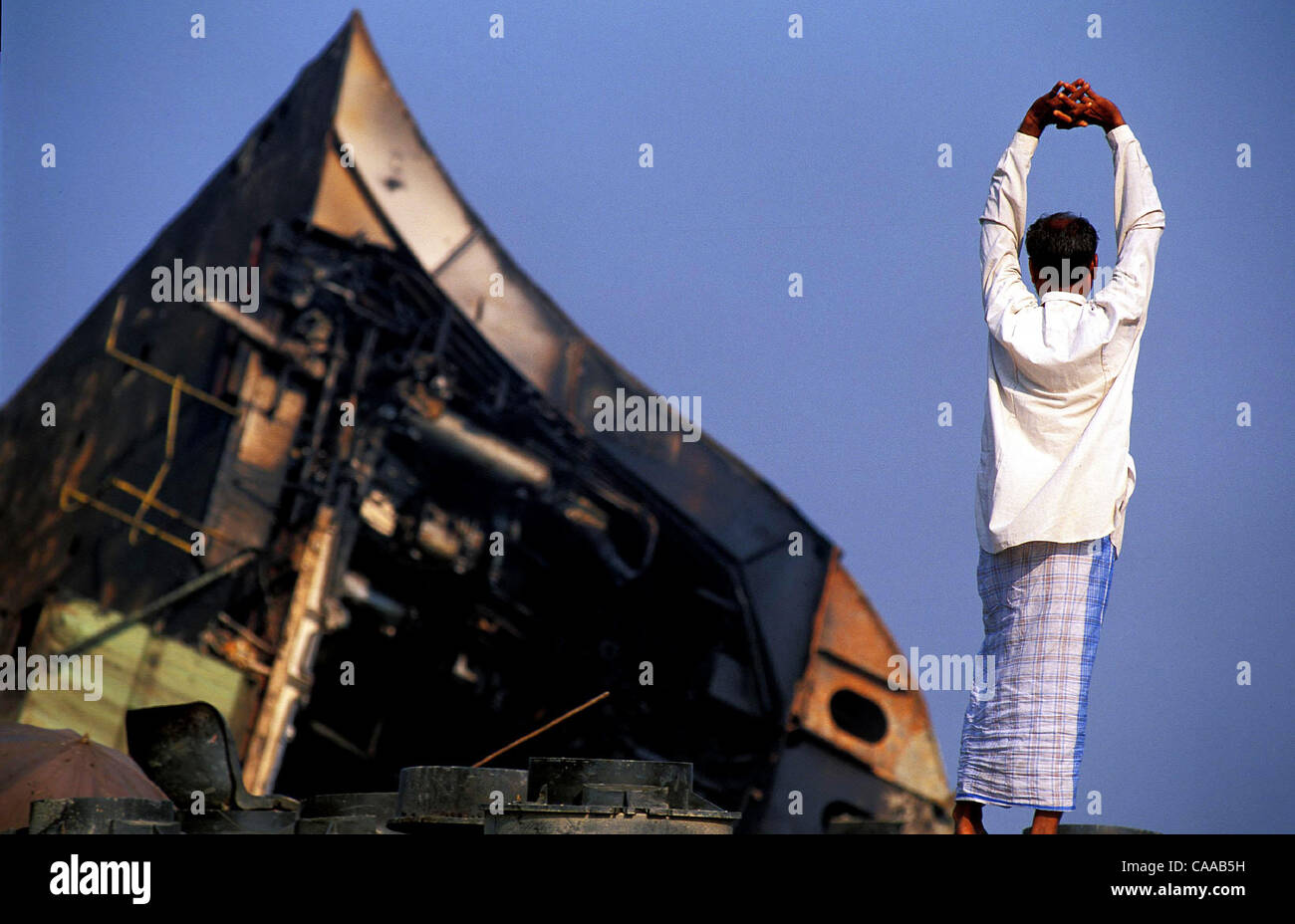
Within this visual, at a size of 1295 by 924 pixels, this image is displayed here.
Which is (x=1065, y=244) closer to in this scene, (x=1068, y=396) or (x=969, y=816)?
(x=1068, y=396)

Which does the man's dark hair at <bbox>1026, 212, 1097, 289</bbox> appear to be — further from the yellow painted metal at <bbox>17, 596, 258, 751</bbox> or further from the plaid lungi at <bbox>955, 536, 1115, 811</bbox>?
the yellow painted metal at <bbox>17, 596, 258, 751</bbox>

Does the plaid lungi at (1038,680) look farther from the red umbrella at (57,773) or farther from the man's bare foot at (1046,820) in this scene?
the red umbrella at (57,773)

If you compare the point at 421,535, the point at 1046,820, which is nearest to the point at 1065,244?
the point at 1046,820

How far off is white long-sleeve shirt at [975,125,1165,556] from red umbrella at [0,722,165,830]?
410cm

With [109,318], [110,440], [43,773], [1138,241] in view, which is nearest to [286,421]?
[110,440]

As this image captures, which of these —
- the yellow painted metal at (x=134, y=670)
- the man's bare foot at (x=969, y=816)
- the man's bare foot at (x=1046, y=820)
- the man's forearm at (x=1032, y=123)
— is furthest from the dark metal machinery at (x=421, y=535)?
the man's forearm at (x=1032, y=123)

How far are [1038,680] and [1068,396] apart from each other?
745 mm

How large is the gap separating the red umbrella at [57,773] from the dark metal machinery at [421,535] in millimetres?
4943

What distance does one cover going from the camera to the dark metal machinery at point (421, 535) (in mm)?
11930

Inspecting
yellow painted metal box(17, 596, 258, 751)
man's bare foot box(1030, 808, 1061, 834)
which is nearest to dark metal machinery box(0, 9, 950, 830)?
yellow painted metal box(17, 596, 258, 751)

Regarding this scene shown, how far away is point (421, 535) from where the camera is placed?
42.1ft
